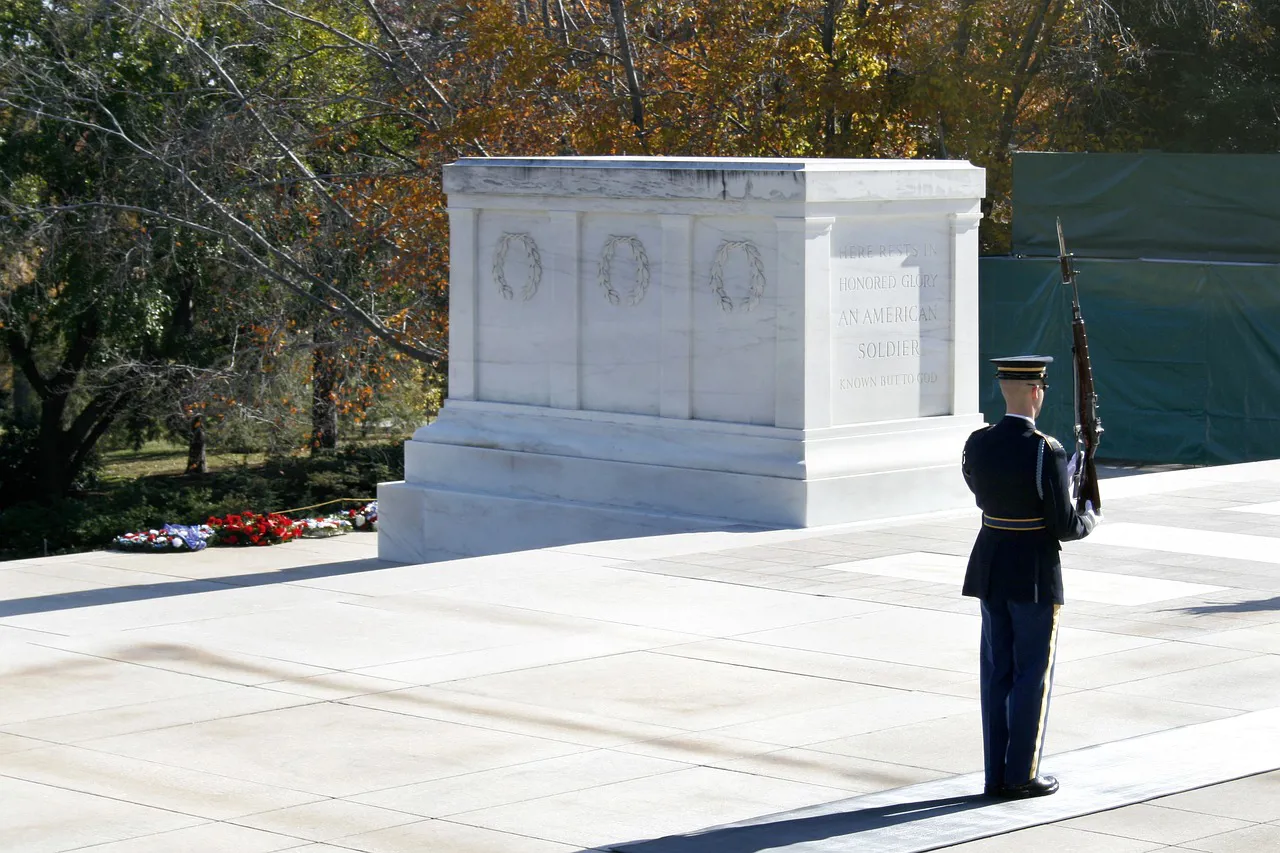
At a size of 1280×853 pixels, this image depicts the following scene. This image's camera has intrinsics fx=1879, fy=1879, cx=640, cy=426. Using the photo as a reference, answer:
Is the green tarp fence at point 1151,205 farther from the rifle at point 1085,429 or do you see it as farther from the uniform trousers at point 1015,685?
the uniform trousers at point 1015,685

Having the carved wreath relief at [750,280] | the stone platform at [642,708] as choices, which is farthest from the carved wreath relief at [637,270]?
the stone platform at [642,708]

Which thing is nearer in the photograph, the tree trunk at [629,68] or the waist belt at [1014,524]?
the waist belt at [1014,524]

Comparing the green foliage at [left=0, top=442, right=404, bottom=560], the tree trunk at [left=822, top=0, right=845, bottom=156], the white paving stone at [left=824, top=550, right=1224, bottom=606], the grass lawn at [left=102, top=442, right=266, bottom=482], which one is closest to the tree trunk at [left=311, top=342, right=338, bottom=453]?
the green foliage at [left=0, top=442, right=404, bottom=560]

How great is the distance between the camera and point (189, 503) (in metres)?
21.0

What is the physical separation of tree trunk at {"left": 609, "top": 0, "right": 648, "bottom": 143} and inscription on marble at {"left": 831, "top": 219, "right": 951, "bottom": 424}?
9430 mm

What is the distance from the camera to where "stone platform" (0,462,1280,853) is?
19.6 ft

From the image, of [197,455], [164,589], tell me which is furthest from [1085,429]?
[197,455]

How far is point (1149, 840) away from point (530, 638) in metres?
3.98

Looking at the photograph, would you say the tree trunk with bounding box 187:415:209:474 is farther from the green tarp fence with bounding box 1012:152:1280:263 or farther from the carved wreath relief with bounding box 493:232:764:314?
the carved wreath relief with bounding box 493:232:764:314

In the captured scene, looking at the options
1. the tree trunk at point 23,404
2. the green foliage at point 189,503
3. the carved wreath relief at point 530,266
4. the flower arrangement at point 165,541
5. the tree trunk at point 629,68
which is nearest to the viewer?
the carved wreath relief at point 530,266

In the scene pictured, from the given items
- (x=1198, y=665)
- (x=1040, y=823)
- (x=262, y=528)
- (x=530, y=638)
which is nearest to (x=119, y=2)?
(x=262, y=528)

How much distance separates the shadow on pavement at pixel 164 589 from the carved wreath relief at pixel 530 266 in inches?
94.6

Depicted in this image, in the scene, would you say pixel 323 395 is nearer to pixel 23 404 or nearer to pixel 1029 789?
pixel 23 404

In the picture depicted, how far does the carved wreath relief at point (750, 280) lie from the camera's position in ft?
43.4
